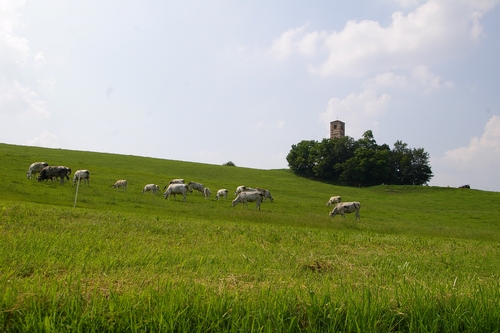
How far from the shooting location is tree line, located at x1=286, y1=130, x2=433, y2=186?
80062 mm

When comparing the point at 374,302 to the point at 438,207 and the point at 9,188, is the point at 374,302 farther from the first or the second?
the point at 438,207

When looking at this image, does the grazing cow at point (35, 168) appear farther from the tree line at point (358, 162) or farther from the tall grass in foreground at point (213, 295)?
the tree line at point (358, 162)

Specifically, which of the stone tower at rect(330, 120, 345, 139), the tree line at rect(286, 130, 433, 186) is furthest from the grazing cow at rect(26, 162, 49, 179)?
the stone tower at rect(330, 120, 345, 139)

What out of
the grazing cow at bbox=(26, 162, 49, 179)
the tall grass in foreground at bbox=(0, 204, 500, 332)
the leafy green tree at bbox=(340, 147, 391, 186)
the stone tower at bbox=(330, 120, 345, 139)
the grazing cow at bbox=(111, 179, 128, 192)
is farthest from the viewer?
the stone tower at bbox=(330, 120, 345, 139)

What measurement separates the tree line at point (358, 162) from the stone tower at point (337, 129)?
994 inches

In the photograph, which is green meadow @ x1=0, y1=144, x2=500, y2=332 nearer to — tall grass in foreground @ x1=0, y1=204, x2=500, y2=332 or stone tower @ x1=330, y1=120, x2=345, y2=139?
tall grass in foreground @ x1=0, y1=204, x2=500, y2=332

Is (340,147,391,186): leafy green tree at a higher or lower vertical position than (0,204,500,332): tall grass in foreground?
higher

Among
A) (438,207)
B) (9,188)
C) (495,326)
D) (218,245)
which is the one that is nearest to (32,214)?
(218,245)

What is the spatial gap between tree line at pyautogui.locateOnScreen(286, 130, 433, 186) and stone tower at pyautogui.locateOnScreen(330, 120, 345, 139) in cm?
2526

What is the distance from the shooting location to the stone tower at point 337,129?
119 m

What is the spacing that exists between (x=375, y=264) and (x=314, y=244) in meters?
2.99

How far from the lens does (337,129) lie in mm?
119125

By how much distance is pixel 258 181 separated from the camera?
217 feet

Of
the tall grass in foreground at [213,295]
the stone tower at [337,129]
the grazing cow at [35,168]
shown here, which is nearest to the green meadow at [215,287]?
the tall grass in foreground at [213,295]
